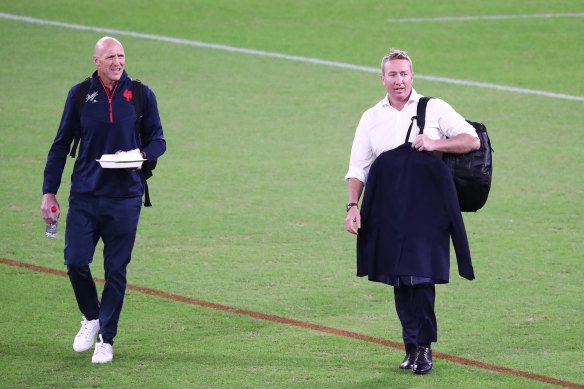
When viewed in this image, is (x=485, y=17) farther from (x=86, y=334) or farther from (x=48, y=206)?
(x=48, y=206)

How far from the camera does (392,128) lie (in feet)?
27.6

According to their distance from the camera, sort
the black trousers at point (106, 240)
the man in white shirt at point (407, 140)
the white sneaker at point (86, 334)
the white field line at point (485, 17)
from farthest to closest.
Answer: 1. the white field line at point (485, 17)
2. the white sneaker at point (86, 334)
3. the black trousers at point (106, 240)
4. the man in white shirt at point (407, 140)

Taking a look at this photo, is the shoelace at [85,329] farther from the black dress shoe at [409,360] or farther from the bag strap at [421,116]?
the bag strap at [421,116]

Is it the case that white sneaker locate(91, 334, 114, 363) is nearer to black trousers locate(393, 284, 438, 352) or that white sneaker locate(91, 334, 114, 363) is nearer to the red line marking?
the red line marking

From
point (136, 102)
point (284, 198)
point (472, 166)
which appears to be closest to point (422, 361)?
point (472, 166)

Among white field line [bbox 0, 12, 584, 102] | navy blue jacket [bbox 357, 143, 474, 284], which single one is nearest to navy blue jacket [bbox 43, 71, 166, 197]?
navy blue jacket [bbox 357, 143, 474, 284]

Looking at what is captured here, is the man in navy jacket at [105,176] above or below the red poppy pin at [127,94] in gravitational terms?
below

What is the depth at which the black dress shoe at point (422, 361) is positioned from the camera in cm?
860

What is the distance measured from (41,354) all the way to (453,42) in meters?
16.7

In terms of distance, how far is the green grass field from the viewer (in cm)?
916

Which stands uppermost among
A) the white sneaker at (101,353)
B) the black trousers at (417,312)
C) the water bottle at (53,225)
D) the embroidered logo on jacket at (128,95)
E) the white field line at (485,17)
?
the white field line at (485,17)

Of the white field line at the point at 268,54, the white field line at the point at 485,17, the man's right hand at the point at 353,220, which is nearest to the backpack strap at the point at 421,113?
the man's right hand at the point at 353,220

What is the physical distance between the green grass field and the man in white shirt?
33 cm

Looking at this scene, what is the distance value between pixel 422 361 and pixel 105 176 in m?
2.31
